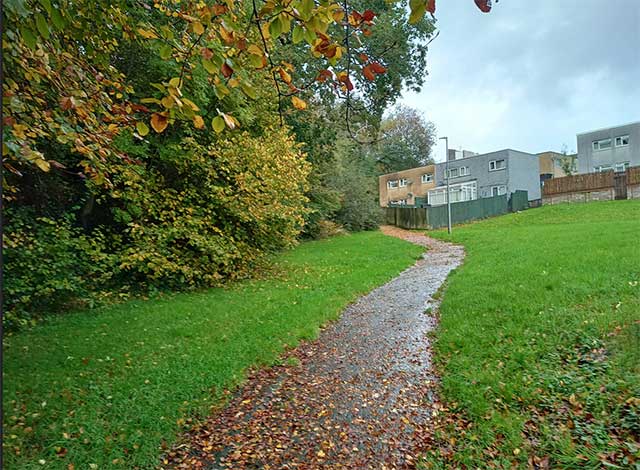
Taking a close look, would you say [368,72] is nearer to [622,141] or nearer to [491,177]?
[491,177]

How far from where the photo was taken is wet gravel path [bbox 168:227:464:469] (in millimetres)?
3066

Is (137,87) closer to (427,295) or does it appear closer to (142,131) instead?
(142,131)

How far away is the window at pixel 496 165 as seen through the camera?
3164 centimetres

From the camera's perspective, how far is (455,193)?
3278cm

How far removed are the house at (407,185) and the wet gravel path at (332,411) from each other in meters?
33.3

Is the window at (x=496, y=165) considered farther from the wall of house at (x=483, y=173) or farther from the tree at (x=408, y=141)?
the tree at (x=408, y=141)

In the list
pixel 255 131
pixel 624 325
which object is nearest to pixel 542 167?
pixel 255 131

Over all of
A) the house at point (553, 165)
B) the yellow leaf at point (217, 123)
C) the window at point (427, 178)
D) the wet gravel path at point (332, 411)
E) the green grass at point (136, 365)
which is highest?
the house at point (553, 165)

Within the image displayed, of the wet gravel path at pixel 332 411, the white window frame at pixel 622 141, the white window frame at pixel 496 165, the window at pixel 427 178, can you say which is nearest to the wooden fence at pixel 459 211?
the white window frame at pixel 496 165

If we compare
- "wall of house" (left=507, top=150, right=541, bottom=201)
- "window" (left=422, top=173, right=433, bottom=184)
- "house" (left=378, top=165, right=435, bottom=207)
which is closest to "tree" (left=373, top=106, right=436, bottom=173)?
"house" (left=378, top=165, right=435, bottom=207)

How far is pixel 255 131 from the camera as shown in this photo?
1025 centimetres

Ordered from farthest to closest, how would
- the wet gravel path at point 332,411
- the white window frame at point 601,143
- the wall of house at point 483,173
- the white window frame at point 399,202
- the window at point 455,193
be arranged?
1. the white window frame at point 399,202
2. the window at point 455,193
3. the wall of house at point 483,173
4. the white window frame at point 601,143
5. the wet gravel path at point 332,411

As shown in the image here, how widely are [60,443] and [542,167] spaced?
46977 mm

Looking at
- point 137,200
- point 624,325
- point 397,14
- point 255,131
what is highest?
point 397,14
